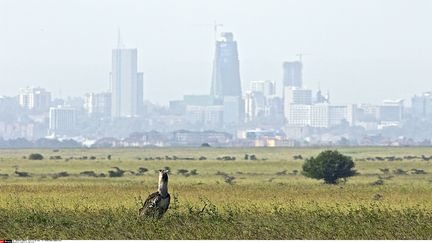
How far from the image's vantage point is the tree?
89312 millimetres

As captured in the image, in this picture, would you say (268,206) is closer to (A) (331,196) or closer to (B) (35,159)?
(A) (331,196)

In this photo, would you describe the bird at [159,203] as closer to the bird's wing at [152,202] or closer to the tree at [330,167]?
the bird's wing at [152,202]

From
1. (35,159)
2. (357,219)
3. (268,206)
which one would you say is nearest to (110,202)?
(268,206)

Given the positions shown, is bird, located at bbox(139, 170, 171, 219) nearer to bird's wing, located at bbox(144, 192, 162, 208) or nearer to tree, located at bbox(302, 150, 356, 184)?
bird's wing, located at bbox(144, 192, 162, 208)

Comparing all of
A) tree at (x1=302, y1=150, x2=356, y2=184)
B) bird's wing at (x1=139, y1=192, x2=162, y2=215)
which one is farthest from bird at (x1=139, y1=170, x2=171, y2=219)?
tree at (x1=302, y1=150, x2=356, y2=184)

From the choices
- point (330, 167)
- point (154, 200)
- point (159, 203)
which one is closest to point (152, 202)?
point (154, 200)

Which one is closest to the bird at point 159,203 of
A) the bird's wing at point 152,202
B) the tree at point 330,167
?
the bird's wing at point 152,202

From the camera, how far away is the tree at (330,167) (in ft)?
293

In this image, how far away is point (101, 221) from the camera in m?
37.8

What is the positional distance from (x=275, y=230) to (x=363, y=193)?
3211 cm

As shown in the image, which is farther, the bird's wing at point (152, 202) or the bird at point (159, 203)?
the bird's wing at point (152, 202)

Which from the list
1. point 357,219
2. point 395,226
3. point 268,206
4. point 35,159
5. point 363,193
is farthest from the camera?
point 35,159

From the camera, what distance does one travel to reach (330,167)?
89562mm

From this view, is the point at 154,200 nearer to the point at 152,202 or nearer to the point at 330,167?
the point at 152,202
